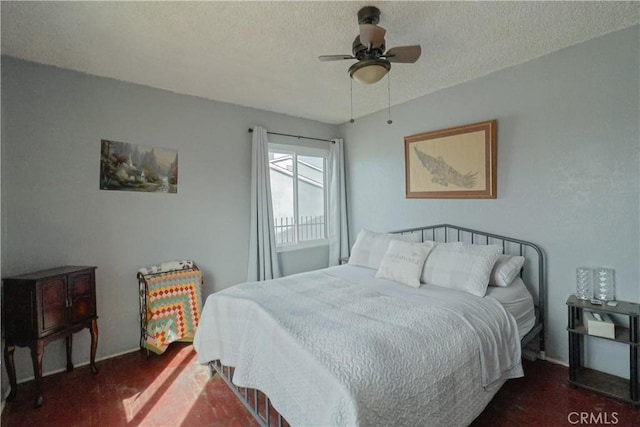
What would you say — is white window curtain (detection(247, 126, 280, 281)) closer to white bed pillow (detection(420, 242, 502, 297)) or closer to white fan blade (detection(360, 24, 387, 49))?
white bed pillow (detection(420, 242, 502, 297))

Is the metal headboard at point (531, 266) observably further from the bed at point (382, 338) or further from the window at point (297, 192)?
the window at point (297, 192)

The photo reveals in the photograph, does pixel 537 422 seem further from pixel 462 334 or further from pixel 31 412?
pixel 31 412

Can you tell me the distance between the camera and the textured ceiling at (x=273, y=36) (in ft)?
5.96

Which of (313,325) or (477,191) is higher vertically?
(477,191)

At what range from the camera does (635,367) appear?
6.38 feet

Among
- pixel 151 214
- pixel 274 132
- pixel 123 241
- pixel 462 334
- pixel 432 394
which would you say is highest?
pixel 274 132

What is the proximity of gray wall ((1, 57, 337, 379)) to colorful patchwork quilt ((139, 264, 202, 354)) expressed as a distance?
244 millimetres

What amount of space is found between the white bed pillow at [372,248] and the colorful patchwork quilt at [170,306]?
5.69 ft

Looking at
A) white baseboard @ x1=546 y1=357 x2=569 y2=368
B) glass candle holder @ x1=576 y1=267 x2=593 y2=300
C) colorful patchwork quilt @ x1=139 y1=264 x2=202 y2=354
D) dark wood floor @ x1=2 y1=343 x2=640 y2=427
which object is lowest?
dark wood floor @ x1=2 y1=343 x2=640 y2=427

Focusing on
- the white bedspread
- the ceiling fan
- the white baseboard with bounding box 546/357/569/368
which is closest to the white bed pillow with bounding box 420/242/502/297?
the white bedspread

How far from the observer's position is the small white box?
2.02 m

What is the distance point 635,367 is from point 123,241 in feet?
13.7

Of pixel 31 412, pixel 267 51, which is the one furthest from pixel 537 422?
pixel 31 412

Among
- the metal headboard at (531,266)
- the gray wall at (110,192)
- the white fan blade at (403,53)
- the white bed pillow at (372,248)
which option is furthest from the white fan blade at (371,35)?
the gray wall at (110,192)
